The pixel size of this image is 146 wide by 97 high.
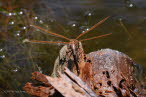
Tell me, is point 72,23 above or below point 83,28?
above

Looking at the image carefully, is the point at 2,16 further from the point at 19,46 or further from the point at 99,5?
the point at 99,5

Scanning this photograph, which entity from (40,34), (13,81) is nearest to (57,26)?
(40,34)

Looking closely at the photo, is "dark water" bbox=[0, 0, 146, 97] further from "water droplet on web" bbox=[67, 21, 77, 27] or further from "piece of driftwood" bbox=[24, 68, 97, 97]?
"piece of driftwood" bbox=[24, 68, 97, 97]

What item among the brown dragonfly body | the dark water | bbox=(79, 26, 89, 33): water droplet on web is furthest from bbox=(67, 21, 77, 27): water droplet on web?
the brown dragonfly body

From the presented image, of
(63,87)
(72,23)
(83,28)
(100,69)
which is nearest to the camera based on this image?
(63,87)

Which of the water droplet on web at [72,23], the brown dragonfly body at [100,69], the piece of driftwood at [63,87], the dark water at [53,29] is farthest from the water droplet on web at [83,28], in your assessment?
the piece of driftwood at [63,87]

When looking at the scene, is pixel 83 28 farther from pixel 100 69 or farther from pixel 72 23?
pixel 100 69

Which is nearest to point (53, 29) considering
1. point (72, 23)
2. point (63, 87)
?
point (72, 23)
